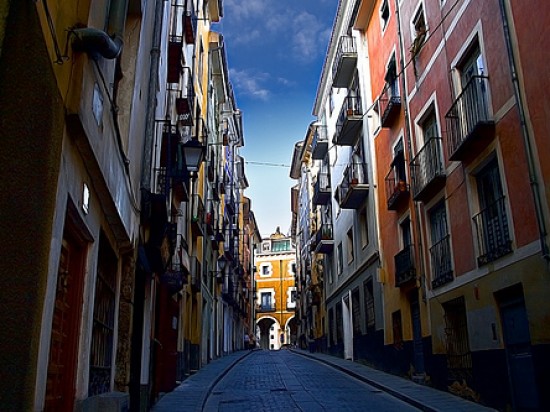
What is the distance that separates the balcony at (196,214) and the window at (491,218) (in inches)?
429

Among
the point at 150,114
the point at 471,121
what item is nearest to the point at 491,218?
the point at 471,121

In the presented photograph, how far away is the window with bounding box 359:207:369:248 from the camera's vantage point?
71.9ft

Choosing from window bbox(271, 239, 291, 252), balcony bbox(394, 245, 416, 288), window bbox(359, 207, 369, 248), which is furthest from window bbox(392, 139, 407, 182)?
window bbox(271, 239, 291, 252)

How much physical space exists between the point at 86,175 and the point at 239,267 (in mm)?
37974

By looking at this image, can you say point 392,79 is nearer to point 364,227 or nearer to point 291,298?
point 364,227

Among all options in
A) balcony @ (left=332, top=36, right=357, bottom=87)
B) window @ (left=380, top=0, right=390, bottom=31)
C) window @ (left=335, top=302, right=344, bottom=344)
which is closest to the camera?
window @ (left=380, top=0, right=390, bottom=31)

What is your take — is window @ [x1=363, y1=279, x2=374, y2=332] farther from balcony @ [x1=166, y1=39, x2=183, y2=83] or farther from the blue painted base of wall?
balcony @ [x1=166, y1=39, x2=183, y2=83]

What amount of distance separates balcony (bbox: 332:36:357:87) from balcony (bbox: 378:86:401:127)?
162 inches

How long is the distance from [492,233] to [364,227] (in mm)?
11691

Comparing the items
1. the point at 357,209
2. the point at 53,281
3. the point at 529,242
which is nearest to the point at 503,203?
the point at 529,242

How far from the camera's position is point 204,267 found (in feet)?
82.7

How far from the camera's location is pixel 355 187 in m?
20.9

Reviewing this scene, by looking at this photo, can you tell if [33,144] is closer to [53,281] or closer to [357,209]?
[53,281]

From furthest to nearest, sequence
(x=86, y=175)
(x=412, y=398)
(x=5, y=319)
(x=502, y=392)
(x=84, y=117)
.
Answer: (x=412, y=398) < (x=502, y=392) < (x=86, y=175) < (x=84, y=117) < (x=5, y=319)
